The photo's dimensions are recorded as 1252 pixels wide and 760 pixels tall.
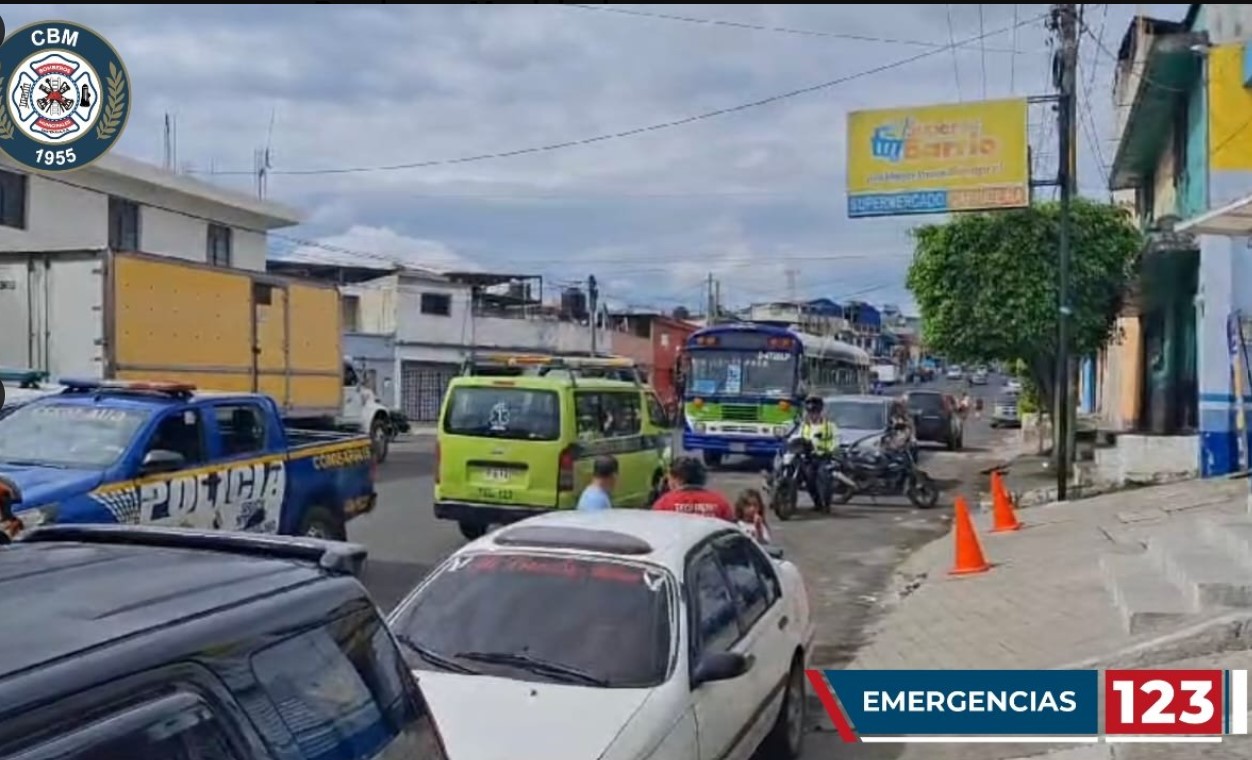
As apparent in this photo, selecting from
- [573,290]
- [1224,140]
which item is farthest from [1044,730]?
[573,290]

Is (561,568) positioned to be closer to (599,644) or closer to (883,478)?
(599,644)

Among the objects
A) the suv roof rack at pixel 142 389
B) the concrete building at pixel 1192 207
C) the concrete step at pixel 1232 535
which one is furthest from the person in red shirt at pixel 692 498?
the concrete building at pixel 1192 207

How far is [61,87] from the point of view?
18312mm

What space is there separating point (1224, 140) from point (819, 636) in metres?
11.0

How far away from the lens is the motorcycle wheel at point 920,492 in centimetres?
1958

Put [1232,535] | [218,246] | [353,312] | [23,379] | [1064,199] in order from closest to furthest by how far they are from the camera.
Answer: [1232,535] → [23,379] → [1064,199] → [218,246] → [353,312]

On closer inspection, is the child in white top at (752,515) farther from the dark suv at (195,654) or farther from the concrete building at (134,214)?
the concrete building at (134,214)

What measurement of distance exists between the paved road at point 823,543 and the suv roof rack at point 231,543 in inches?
180

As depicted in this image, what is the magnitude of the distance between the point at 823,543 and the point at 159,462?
8.89m

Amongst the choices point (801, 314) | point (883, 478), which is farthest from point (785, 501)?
point (801, 314)

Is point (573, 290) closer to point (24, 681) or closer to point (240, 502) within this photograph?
point (240, 502)

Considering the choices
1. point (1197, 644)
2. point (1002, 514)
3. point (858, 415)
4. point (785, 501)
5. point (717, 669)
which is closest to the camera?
point (717, 669)

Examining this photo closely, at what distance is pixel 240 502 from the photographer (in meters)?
10.2

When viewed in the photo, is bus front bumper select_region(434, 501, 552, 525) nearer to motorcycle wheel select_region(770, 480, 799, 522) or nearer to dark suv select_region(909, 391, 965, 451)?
motorcycle wheel select_region(770, 480, 799, 522)
